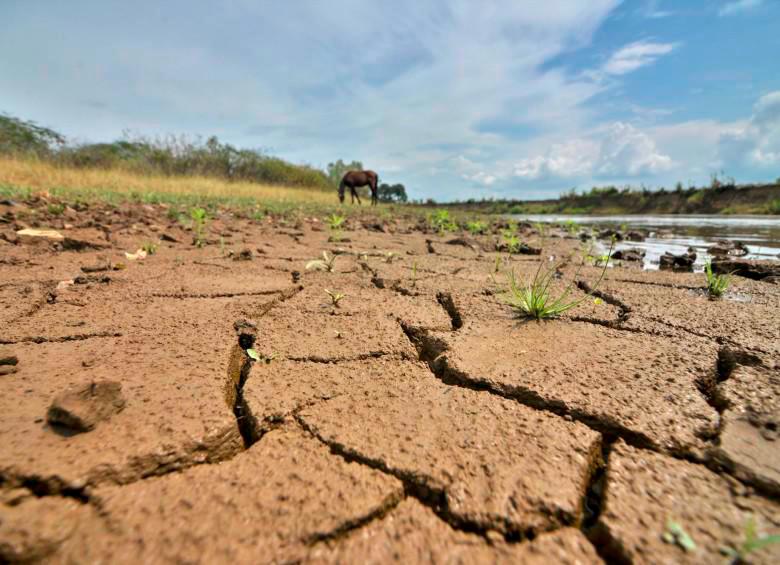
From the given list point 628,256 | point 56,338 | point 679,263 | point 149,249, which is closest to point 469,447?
point 56,338

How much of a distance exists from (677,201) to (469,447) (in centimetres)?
1738

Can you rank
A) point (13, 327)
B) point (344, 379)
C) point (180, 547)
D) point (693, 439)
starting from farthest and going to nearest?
point (13, 327), point (344, 379), point (693, 439), point (180, 547)

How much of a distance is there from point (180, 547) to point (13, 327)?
122 centimetres

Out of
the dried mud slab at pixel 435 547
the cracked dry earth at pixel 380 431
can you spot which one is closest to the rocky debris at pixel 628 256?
the cracked dry earth at pixel 380 431

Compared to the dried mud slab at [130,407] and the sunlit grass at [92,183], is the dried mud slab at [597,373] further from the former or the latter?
the sunlit grass at [92,183]

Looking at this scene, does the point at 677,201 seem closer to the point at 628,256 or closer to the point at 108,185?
the point at 628,256

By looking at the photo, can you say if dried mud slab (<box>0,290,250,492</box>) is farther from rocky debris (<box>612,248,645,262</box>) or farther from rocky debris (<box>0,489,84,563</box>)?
rocky debris (<box>612,248,645,262</box>)

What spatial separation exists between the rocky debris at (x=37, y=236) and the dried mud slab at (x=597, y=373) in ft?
8.57

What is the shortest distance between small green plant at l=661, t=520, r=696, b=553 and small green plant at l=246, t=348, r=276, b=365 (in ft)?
3.07

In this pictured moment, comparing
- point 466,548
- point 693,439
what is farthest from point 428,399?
point 693,439

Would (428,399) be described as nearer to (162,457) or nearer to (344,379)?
(344,379)

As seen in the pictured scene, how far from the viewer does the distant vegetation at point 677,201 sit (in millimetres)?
11795

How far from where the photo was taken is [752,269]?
7.39 ft

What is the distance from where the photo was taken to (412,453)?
0.71m
